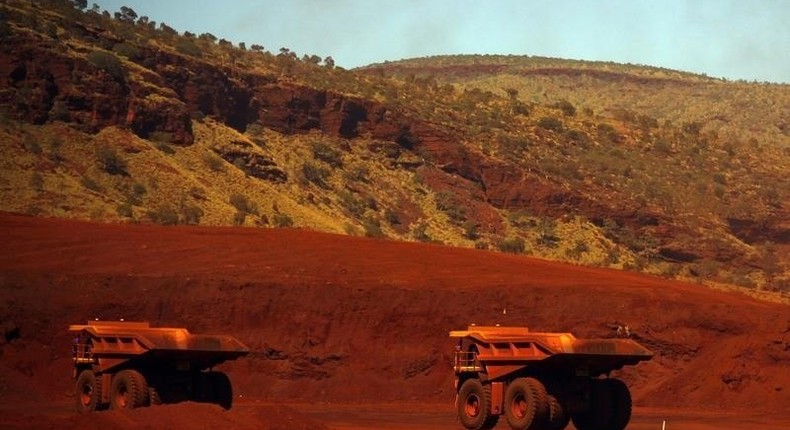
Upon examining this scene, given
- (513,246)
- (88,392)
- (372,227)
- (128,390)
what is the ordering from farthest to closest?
(513,246) < (372,227) < (88,392) < (128,390)

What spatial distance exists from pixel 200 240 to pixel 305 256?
11.0 feet

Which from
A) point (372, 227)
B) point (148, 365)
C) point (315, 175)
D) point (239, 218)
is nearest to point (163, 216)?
point (239, 218)

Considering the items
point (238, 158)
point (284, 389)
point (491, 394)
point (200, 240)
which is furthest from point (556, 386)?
point (238, 158)

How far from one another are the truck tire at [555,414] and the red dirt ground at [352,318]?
6144 mm

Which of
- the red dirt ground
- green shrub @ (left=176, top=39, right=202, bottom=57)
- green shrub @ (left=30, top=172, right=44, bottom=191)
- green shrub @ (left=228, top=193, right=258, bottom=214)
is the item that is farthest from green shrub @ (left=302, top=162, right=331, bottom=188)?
the red dirt ground

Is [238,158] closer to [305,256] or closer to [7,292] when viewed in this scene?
[305,256]

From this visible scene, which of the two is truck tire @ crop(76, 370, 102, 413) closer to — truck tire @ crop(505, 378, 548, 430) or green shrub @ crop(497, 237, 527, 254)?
truck tire @ crop(505, 378, 548, 430)

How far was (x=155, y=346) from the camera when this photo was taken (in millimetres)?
22281

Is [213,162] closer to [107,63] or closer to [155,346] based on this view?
[107,63]

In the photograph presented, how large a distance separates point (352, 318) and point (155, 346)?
1143 centimetres

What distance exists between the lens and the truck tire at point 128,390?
22.5 meters

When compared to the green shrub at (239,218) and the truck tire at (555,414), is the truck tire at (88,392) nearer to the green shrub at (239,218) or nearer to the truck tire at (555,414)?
the truck tire at (555,414)

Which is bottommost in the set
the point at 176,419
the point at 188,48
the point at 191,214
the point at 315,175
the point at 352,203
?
the point at 176,419

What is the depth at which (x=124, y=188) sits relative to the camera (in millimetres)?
51312
